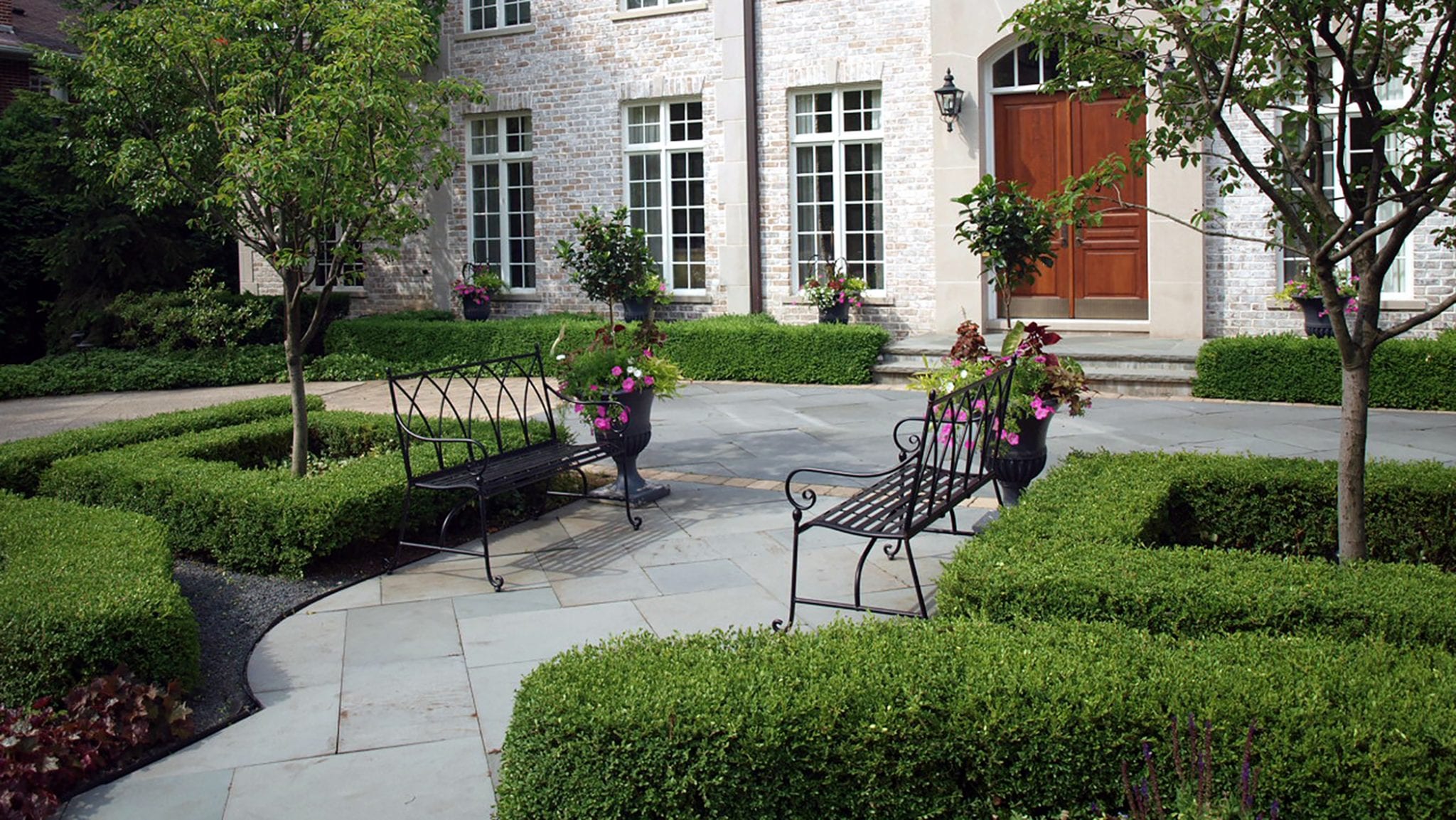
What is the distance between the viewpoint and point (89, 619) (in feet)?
14.4

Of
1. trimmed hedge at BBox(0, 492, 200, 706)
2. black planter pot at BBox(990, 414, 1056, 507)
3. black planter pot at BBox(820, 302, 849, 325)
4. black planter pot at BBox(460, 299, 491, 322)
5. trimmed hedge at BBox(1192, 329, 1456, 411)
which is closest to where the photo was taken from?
trimmed hedge at BBox(0, 492, 200, 706)

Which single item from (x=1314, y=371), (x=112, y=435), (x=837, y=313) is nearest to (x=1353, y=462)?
(x=1314, y=371)

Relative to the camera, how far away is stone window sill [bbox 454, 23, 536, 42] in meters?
16.3

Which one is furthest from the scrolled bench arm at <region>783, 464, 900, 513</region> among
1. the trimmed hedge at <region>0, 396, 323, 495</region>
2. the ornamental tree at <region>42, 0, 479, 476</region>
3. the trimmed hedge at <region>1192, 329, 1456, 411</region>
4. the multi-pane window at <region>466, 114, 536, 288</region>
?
the multi-pane window at <region>466, 114, 536, 288</region>

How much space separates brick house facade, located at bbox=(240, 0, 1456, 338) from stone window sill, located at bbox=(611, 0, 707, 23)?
2 centimetres

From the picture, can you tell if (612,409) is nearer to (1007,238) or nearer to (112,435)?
(112,435)

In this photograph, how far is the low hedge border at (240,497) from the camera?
6.17m

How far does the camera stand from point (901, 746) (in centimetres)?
329

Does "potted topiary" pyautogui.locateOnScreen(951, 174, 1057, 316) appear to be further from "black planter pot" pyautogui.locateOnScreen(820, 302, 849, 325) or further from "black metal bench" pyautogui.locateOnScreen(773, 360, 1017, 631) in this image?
"black metal bench" pyautogui.locateOnScreen(773, 360, 1017, 631)

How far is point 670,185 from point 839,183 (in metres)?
2.25

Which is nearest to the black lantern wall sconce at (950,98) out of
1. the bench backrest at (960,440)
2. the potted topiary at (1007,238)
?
the potted topiary at (1007,238)

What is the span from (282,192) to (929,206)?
333 inches

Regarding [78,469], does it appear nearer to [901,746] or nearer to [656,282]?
[901,746]

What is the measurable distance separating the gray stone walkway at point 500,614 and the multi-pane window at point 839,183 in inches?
201
